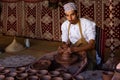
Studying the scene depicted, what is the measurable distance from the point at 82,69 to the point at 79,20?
0.87 metres

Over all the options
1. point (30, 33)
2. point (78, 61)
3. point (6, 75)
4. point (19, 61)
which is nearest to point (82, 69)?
point (78, 61)

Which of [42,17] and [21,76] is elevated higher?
[42,17]

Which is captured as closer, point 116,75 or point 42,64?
point 116,75

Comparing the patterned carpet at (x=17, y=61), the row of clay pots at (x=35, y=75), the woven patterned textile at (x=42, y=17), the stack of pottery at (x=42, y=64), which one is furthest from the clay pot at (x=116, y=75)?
the woven patterned textile at (x=42, y=17)

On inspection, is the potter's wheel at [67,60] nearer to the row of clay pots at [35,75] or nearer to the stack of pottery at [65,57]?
the stack of pottery at [65,57]

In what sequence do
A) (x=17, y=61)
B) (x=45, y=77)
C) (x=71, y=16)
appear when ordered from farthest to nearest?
(x=17, y=61)
(x=71, y=16)
(x=45, y=77)

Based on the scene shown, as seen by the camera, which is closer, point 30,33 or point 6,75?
point 6,75

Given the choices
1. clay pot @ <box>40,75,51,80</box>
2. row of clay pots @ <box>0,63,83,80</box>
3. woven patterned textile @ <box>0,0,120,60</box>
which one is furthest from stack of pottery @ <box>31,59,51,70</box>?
woven patterned textile @ <box>0,0,120,60</box>

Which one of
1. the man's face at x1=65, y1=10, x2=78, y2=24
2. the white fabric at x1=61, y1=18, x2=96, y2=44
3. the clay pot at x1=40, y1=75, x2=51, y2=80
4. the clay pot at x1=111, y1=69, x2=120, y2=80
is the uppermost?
the man's face at x1=65, y1=10, x2=78, y2=24

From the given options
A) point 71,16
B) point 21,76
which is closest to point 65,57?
point 71,16

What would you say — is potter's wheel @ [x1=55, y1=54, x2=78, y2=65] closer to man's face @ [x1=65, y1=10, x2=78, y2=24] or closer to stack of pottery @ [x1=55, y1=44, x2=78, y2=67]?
stack of pottery @ [x1=55, y1=44, x2=78, y2=67]

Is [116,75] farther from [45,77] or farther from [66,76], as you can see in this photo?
[45,77]

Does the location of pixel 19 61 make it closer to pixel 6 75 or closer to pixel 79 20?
pixel 79 20

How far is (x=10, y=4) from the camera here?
673cm
